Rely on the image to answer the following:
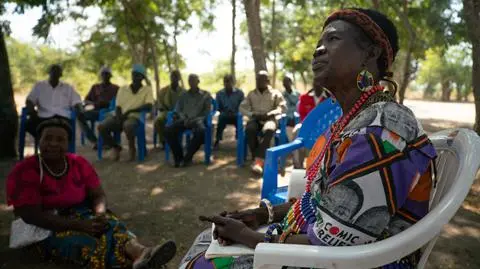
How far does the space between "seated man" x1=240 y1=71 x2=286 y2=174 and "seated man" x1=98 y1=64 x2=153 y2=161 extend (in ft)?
5.25

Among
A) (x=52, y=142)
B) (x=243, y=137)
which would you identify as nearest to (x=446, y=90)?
(x=243, y=137)

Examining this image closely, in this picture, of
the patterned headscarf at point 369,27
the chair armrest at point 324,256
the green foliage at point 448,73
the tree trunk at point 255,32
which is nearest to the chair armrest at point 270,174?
the patterned headscarf at point 369,27

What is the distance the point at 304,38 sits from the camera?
889 inches

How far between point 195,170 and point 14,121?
2.72m

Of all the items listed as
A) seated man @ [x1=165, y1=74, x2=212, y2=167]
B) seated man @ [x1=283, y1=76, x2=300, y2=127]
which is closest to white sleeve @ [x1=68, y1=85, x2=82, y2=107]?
seated man @ [x1=165, y1=74, x2=212, y2=167]

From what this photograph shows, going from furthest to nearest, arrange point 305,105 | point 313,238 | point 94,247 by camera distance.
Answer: point 305,105 → point 94,247 → point 313,238

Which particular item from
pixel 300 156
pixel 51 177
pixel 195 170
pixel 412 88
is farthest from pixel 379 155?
pixel 412 88

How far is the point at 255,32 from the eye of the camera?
7312 millimetres

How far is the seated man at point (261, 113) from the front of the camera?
6.01 m

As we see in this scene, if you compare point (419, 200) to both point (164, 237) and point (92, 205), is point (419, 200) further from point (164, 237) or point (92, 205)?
point (164, 237)

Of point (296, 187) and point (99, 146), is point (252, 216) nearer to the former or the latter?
point (296, 187)

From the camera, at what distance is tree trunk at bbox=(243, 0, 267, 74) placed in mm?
7227

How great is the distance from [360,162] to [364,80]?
369mm

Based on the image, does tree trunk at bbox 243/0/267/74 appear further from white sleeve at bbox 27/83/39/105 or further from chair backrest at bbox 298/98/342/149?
chair backrest at bbox 298/98/342/149
